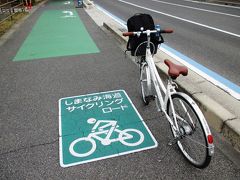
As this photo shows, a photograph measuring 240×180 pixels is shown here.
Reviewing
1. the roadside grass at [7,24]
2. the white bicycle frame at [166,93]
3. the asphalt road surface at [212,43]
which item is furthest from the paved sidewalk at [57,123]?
the roadside grass at [7,24]

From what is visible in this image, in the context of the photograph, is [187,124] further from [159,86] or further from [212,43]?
[212,43]

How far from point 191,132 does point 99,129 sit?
1396mm

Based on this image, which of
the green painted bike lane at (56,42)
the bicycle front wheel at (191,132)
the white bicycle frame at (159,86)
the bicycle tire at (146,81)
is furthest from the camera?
the green painted bike lane at (56,42)

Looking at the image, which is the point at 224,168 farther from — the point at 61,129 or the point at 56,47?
the point at 56,47

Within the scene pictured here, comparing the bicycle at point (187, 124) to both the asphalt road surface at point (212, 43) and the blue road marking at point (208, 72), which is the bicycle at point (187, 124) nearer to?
the blue road marking at point (208, 72)

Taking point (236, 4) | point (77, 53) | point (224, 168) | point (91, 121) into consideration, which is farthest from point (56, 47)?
point (236, 4)

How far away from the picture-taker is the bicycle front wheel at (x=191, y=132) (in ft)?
8.05

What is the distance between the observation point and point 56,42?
873cm

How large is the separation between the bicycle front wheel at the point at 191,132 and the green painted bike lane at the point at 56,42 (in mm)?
5132

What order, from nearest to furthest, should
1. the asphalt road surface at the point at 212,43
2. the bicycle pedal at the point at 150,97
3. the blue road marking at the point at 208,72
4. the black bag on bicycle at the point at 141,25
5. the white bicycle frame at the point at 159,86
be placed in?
the white bicycle frame at the point at 159,86 < the black bag on bicycle at the point at 141,25 < the bicycle pedal at the point at 150,97 < the blue road marking at the point at 208,72 < the asphalt road surface at the point at 212,43

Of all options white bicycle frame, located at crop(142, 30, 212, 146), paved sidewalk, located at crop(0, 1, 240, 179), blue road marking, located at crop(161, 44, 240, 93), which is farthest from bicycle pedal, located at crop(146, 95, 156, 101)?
blue road marking, located at crop(161, 44, 240, 93)

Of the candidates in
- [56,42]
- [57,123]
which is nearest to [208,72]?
[57,123]

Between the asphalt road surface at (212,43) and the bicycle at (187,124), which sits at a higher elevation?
the bicycle at (187,124)

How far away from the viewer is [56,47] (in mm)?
8180
